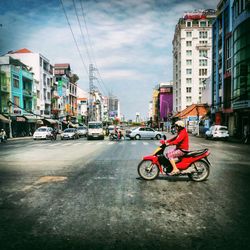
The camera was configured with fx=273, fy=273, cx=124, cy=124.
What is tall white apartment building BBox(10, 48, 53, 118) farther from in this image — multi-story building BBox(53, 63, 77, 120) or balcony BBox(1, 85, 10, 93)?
balcony BBox(1, 85, 10, 93)

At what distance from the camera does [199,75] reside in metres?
79.2

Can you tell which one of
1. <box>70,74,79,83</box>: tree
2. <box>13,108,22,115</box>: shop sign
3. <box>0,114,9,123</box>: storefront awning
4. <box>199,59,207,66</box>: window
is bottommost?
<box>0,114,9,123</box>: storefront awning

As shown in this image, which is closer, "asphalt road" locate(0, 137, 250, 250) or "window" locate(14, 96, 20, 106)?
"asphalt road" locate(0, 137, 250, 250)

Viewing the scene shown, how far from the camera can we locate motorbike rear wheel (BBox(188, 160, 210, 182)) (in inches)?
309

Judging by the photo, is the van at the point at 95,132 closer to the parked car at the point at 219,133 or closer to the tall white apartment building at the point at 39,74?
the parked car at the point at 219,133

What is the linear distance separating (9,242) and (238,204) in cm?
408

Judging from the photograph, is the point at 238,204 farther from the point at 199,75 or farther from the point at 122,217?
the point at 199,75

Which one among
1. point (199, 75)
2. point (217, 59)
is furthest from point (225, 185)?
point (199, 75)

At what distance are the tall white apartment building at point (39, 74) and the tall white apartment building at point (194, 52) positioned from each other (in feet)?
131

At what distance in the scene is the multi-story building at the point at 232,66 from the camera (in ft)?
98.8

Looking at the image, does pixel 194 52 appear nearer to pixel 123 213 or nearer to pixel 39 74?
pixel 39 74

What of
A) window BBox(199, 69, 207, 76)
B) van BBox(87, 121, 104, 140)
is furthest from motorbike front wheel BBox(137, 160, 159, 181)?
window BBox(199, 69, 207, 76)

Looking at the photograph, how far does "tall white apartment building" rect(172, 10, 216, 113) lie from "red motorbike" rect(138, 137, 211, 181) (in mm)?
73714

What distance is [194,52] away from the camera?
79688mm
